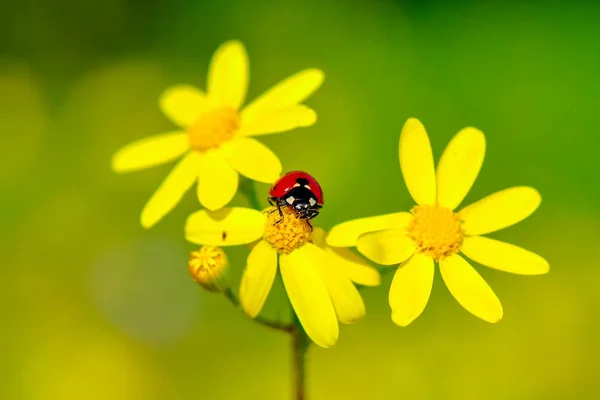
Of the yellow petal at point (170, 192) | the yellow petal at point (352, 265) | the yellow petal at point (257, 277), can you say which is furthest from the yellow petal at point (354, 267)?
the yellow petal at point (170, 192)

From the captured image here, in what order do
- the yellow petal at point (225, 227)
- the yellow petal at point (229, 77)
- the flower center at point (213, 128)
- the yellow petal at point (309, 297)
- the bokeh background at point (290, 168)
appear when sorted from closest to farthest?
the yellow petal at point (309, 297), the yellow petal at point (225, 227), the flower center at point (213, 128), the yellow petal at point (229, 77), the bokeh background at point (290, 168)

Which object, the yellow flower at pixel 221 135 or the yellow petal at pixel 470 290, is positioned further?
the yellow flower at pixel 221 135

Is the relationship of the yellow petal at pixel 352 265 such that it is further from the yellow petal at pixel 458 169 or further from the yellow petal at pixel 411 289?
the yellow petal at pixel 458 169

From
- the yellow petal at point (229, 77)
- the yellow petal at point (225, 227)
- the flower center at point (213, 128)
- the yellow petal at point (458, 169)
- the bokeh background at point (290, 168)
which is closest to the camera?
the yellow petal at point (225, 227)

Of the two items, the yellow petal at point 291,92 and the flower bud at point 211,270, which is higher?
the yellow petal at point 291,92

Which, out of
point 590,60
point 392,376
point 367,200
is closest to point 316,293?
point 392,376

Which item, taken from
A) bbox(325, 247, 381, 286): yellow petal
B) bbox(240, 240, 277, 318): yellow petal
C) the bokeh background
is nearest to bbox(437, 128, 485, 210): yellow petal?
bbox(325, 247, 381, 286): yellow petal

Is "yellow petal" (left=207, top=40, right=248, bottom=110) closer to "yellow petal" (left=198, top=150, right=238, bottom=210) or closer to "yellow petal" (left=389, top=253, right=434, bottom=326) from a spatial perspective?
"yellow petal" (left=198, top=150, right=238, bottom=210)

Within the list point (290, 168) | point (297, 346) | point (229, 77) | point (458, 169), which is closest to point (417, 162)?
point (458, 169)
